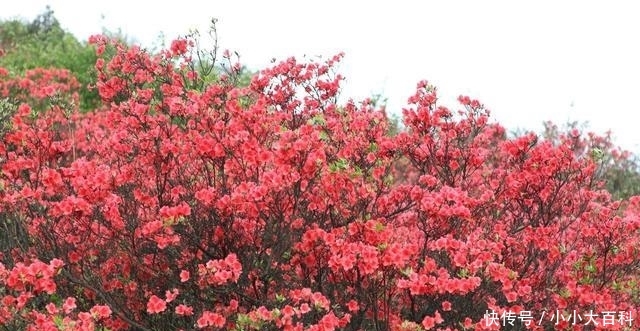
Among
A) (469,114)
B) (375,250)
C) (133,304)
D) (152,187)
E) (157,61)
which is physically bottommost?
(133,304)

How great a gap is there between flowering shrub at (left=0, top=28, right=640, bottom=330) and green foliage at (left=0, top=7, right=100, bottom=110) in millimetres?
5918

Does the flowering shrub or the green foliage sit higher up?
the green foliage

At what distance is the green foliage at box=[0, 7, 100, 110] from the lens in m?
13.0

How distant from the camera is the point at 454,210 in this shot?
4.30 m

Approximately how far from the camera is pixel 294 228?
183 inches

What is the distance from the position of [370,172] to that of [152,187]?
4.60ft

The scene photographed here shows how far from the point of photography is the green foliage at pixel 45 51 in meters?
13.0

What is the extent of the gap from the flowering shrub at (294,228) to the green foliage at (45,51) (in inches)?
233

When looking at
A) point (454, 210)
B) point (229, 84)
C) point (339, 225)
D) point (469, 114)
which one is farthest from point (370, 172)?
point (229, 84)

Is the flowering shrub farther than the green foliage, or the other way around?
the green foliage

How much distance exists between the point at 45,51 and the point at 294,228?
12.6 m

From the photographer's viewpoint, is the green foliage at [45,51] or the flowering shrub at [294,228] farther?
the green foliage at [45,51]

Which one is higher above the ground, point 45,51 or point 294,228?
point 45,51

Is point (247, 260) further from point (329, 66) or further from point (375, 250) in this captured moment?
point (329, 66)
